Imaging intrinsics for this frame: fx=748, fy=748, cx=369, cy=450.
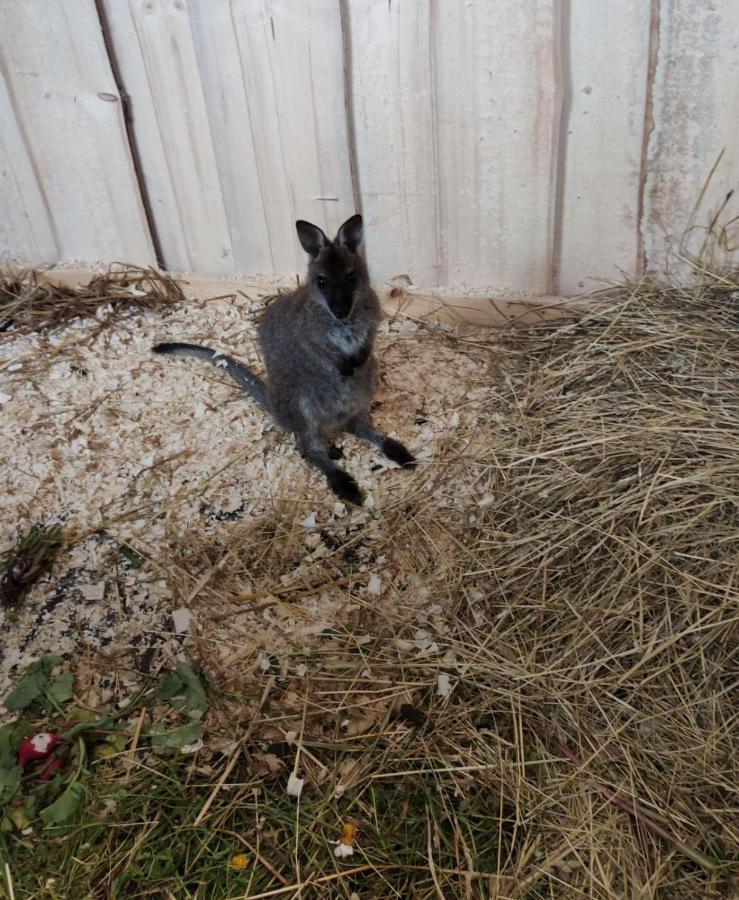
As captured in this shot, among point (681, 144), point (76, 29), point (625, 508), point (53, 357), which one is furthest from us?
point (53, 357)

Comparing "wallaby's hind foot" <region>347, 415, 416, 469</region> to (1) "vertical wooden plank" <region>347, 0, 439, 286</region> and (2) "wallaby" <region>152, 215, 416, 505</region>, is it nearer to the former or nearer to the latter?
(2) "wallaby" <region>152, 215, 416, 505</region>

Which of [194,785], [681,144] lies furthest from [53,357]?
[681,144]

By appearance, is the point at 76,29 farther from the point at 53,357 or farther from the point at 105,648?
the point at 105,648

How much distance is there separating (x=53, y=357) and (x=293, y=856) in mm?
2488

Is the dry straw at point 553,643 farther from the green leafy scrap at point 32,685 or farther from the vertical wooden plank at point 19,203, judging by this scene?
the vertical wooden plank at point 19,203

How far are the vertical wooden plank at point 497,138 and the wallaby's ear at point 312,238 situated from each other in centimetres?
77

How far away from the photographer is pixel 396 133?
117 inches

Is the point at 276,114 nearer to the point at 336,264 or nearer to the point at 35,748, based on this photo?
the point at 336,264

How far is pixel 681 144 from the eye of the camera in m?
2.79

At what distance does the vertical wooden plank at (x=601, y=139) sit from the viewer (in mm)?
2635

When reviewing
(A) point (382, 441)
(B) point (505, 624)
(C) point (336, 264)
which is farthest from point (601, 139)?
(B) point (505, 624)

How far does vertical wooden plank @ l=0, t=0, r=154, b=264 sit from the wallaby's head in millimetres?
1257

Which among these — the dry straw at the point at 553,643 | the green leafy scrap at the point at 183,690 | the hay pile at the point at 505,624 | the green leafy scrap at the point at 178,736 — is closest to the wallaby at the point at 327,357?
the hay pile at the point at 505,624

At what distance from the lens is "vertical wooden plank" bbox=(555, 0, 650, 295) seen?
2.63 meters
